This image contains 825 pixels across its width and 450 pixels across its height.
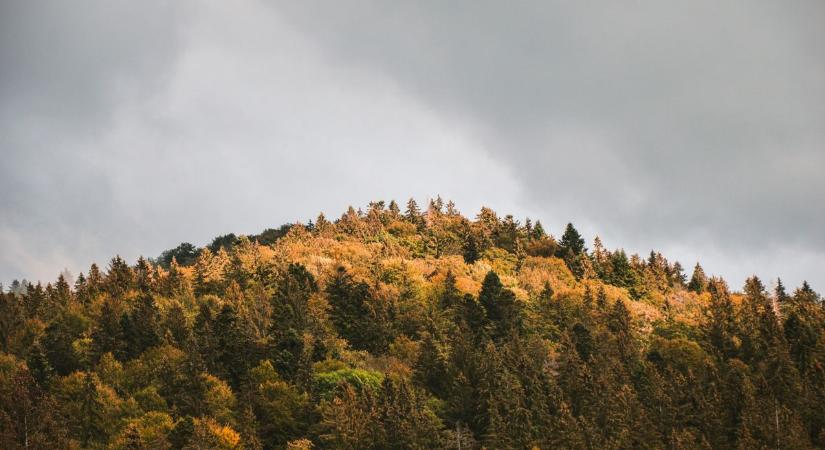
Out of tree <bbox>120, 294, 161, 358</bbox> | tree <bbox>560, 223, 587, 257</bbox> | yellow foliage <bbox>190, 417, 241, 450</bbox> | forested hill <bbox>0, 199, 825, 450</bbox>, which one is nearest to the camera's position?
yellow foliage <bbox>190, 417, 241, 450</bbox>

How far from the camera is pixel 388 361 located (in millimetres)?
75938

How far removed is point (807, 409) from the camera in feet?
219

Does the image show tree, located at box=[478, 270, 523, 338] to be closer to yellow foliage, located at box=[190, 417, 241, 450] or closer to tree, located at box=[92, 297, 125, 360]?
yellow foliage, located at box=[190, 417, 241, 450]

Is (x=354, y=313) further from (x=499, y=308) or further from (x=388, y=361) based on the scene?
(x=499, y=308)

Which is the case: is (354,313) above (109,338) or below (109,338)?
above

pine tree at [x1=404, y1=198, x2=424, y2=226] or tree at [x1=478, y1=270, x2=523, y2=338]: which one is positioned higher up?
pine tree at [x1=404, y1=198, x2=424, y2=226]

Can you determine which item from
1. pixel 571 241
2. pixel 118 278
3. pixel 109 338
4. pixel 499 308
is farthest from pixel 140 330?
pixel 571 241

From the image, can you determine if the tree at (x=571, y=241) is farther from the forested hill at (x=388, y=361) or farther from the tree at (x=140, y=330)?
the tree at (x=140, y=330)

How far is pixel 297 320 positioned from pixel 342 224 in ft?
165

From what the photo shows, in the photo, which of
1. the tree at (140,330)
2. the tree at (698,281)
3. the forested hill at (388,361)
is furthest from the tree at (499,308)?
the tree at (698,281)

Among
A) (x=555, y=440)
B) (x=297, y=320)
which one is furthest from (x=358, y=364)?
(x=555, y=440)

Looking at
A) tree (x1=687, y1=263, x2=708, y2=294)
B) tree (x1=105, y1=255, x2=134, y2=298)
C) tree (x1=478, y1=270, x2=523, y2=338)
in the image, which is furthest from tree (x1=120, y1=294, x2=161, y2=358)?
tree (x1=687, y1=263, x2=708, y2=294)

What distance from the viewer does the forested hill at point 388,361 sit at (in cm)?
6038

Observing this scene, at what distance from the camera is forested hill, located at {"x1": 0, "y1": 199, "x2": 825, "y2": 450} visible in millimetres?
60375
